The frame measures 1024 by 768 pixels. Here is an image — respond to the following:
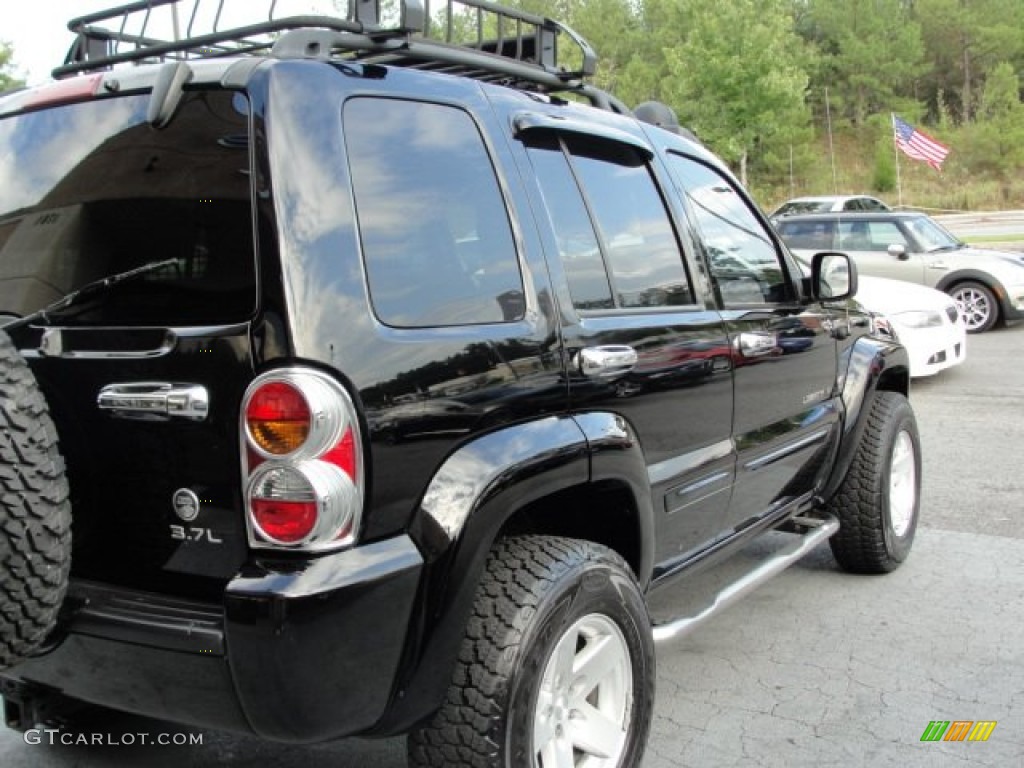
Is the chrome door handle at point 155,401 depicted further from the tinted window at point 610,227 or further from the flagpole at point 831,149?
the flagpole at point 831,149

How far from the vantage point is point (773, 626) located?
13.8 ft

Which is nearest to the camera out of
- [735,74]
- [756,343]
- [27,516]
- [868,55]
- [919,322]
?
[27,516]

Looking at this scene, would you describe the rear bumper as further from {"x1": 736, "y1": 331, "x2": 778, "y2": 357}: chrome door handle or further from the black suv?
{"x1": 736, "y1": 331, "x2": 778, "y2": 357}: chrome door handle

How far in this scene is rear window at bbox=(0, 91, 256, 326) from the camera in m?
2.25

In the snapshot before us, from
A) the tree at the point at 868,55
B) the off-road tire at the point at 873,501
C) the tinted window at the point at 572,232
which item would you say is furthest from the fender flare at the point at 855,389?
the tree at the point at 868,55

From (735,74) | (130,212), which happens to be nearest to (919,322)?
(130,212)

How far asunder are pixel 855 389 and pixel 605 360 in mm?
2024

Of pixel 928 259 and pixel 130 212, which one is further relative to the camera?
pixel 928 259

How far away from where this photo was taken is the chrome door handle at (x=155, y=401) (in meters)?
2.14

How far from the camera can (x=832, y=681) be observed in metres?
3.66

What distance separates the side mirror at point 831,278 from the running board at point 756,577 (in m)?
0.96

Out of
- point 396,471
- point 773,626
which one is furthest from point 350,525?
point 773,626

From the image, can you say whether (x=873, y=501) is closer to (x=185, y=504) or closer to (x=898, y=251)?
(x=185, y=504)

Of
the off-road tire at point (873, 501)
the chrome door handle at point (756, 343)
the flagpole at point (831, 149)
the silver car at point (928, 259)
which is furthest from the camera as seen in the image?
the flagpole at point (831, 149)
